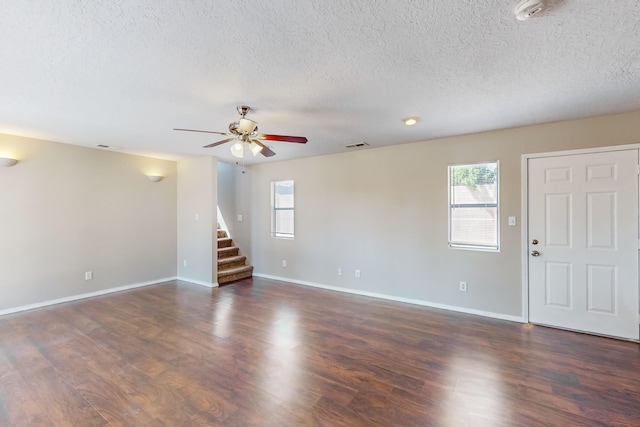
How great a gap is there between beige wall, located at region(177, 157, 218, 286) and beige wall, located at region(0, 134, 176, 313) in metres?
0.23

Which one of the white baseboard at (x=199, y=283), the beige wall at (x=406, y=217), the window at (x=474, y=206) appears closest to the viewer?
the beige wall at (x=406, y=217)

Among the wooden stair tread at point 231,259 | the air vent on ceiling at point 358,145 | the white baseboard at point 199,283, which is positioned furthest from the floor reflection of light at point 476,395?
the wooden stair tread at point 231,259

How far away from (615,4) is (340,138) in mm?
2832

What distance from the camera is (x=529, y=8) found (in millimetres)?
1478

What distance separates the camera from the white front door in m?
3.03

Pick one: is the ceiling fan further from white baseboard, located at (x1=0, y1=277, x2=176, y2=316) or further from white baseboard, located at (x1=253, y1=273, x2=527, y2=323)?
white baseboard, located at (x1=0, y1=277, x2=176, y2=316)

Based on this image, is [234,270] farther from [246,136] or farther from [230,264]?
[246,136]

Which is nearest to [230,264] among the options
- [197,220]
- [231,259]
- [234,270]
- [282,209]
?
[231,259]

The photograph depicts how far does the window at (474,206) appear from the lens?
3.78 metres

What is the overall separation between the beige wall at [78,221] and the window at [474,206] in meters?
5.19

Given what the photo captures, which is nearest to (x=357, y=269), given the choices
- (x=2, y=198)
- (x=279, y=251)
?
(x=279, y=251)

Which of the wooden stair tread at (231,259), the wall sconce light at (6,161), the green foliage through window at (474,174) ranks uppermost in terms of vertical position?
the wall sconce light at (6,161)

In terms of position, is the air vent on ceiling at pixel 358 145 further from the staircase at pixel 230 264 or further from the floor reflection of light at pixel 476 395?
the staircase at pixel 230 264

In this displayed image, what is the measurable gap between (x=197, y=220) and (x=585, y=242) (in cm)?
585
